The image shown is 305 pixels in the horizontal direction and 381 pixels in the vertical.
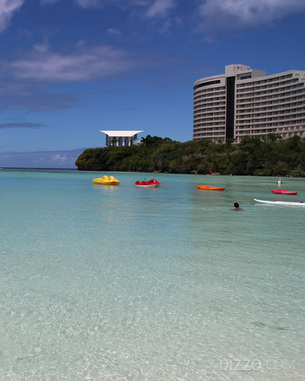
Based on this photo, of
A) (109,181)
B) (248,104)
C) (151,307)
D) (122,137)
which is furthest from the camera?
(122,137)

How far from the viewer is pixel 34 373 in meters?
3.21

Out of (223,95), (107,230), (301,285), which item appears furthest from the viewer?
(223,95)

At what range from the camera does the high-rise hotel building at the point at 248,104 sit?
4742 inches

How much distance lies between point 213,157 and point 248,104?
162 feet

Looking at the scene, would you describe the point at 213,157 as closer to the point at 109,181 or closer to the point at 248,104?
the point at 248,104

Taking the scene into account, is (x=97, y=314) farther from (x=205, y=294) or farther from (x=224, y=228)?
(x=224, y=228)

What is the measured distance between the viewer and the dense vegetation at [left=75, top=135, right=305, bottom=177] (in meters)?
84.4

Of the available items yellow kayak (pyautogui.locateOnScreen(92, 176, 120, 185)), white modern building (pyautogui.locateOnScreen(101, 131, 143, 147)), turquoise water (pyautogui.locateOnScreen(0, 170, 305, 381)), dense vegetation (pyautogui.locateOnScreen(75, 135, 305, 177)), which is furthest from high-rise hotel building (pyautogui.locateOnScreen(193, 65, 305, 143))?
turquoise water (pyautogui.locateOnScreen(0, 170, 305, 381))

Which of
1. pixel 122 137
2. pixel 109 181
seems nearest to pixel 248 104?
pixel 122 137

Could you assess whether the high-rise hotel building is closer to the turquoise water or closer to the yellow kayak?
the yellow kayak

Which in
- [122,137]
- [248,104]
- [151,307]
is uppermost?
[248,104]

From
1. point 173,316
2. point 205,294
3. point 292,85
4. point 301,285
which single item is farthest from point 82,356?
point 292,85

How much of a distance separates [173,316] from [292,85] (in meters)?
128

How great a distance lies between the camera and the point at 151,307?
15.8 ft
